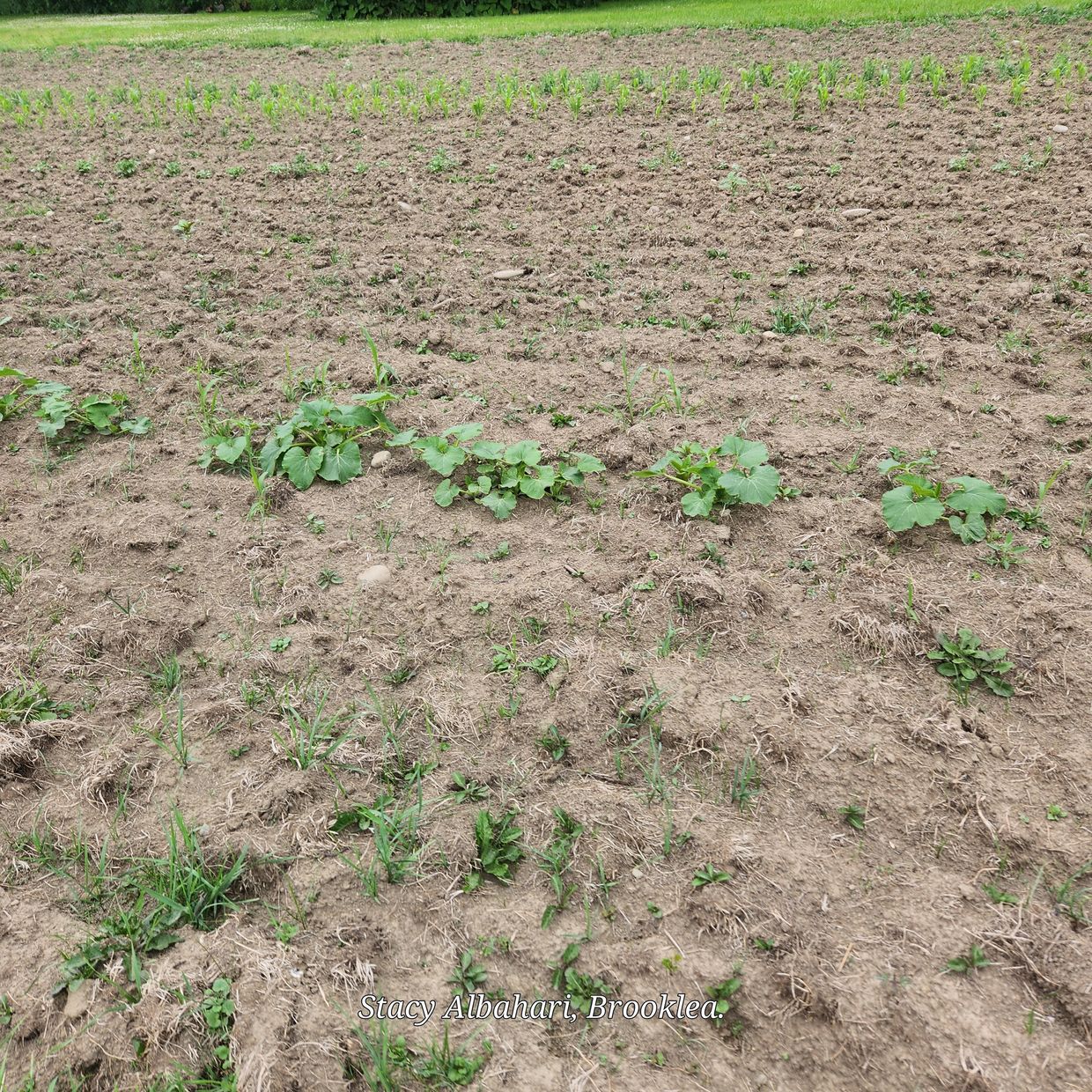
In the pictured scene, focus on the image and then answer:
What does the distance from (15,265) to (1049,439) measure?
4.90 meters

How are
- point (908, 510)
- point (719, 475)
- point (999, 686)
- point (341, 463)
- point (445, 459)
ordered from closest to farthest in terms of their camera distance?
1. point (999, 686)
2. point (908, 510)
3. point (719, 475)
4. point (445, 459)
5. point (341, 463)

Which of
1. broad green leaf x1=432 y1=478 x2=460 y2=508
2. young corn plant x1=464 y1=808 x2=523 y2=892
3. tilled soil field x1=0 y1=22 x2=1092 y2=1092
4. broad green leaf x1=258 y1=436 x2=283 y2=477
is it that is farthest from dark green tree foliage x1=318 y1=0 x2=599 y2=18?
young corn plant x1=464 y1=808 x2=523 y2=892

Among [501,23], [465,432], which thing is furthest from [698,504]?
[501,23]

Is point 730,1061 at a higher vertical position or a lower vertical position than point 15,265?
lower

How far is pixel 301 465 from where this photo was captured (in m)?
2.93

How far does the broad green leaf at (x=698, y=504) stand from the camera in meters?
2.61

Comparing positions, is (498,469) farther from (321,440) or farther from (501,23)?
(501,23)

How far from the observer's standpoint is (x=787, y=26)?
8.88m

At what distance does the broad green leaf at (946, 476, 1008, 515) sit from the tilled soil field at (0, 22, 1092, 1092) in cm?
1

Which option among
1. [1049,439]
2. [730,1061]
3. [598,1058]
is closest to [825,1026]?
[730,1061]

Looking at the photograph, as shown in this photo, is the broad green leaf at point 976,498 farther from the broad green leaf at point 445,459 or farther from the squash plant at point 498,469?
the broad green leaf at point 445,459

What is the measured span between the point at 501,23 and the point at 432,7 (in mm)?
2353

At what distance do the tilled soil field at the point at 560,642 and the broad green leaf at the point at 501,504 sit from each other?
0.05m

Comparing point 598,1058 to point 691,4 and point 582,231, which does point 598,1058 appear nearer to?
point 582,231
